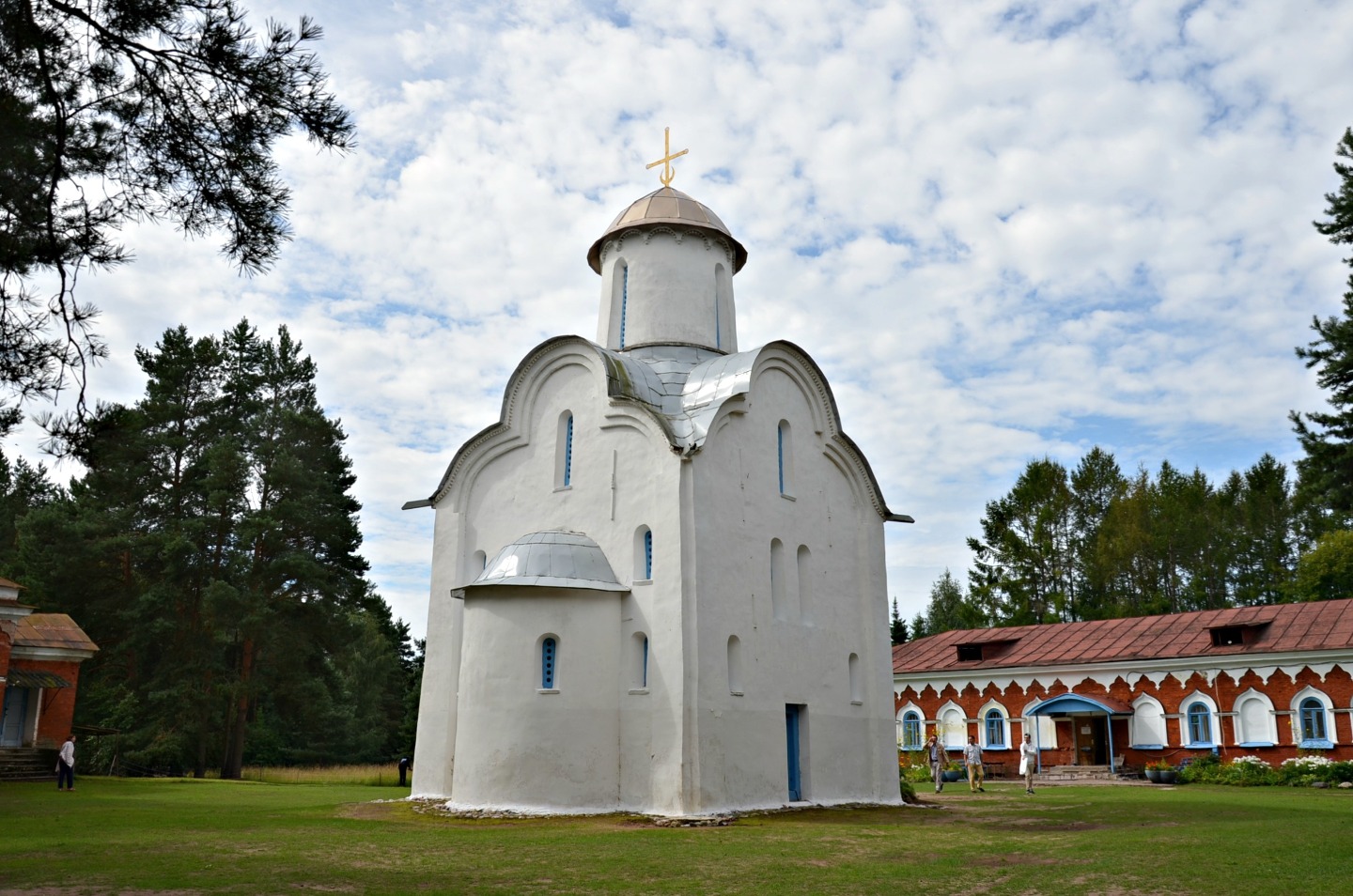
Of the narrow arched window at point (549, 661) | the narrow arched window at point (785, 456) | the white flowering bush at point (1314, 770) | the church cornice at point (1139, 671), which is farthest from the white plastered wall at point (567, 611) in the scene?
the white flowering bush at point (1314, 770)

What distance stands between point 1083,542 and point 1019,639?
1393 centimetres

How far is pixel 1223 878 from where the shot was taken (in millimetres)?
9055

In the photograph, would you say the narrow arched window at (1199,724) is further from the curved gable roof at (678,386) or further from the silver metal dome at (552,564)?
the silver metal dome at (552,564)

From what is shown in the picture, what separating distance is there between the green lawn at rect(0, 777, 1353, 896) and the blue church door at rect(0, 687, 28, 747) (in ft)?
27.7

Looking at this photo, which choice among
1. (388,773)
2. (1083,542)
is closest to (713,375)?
(388,773)

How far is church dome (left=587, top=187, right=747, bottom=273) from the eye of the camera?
21156 millimetres

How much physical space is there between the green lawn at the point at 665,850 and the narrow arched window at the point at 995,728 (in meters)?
14.1

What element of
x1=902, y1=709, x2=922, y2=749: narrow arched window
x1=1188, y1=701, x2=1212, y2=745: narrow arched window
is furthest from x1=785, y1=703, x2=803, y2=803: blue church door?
x1=902, y1=709, x2=922, y2=749: narrow arched window

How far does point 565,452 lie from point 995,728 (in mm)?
20202

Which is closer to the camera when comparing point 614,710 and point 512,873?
point 512,873

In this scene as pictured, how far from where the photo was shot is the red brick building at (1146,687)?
1072 inches

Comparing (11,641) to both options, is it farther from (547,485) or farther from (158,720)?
(547,485)

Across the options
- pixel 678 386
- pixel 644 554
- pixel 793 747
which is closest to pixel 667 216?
pixel 678 386

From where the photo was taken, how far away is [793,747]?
712 inches
